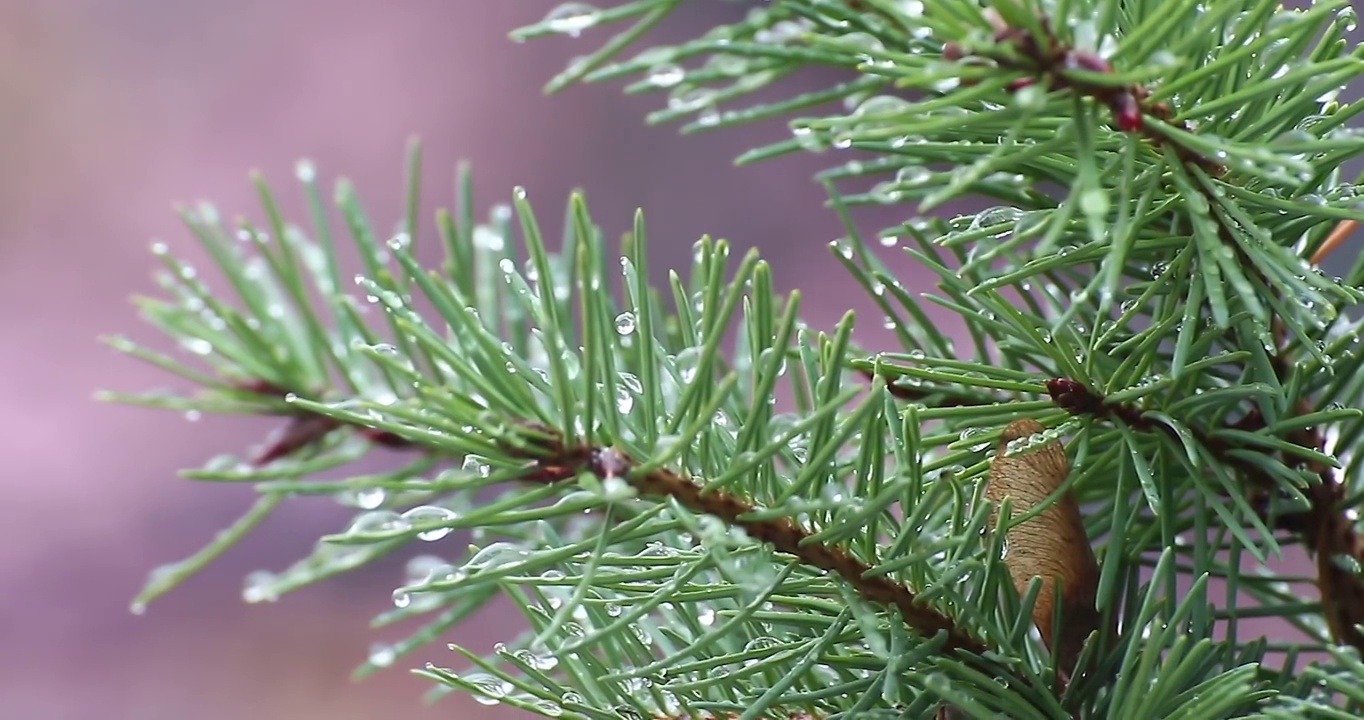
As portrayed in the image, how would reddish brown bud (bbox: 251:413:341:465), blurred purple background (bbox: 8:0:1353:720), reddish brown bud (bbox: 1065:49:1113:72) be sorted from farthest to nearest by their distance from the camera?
blurred purple background (bbox: 8:0:1353:720)
reddish brown bud (bbox: 251:413:341:465)
reddish brown bud (bbox: 1065:49:1113:72)

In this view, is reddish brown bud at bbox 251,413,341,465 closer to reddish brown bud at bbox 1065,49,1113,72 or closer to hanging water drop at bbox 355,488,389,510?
hanging water drop at bbox 355,488,389,510

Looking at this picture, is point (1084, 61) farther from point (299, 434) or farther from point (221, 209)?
point (221, 209)

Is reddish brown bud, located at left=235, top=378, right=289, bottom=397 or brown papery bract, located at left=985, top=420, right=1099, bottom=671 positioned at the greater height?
brown papery bract, located at left=985, top=420, right=1099, bottom=671

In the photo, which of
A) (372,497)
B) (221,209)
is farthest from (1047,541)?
(221,209)

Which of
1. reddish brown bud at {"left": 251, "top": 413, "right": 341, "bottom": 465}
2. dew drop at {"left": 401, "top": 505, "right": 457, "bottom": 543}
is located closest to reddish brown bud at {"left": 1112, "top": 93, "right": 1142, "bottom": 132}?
dew drop at {"left": 401, "top": 505, "right": 457, "bottom": 543}

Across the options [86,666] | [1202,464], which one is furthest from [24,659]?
[1202,464]

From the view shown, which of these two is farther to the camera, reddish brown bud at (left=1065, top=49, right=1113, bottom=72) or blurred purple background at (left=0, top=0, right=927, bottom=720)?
blurred purple background at (left=0, top=0, right=927, bottom=720)

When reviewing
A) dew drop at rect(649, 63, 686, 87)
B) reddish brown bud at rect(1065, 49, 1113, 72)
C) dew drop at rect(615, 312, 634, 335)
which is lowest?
dew drop at rect(615, 312, 634, 335)
